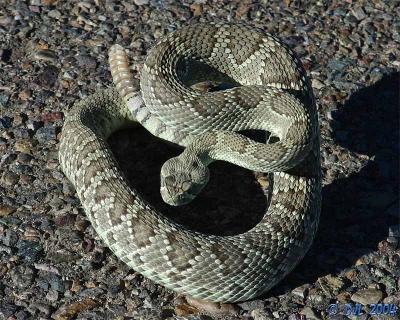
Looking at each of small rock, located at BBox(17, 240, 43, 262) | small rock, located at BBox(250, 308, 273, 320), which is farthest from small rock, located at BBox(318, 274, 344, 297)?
small rock, located at BBox(17, 240, 43, 262)

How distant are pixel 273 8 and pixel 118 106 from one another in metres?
2.55

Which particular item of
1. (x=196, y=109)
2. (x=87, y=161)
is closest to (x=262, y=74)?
(x=196, y=109)

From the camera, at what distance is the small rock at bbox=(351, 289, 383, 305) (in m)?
6.03

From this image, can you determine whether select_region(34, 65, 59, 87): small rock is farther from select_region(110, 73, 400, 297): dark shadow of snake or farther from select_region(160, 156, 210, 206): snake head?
select_region(160, 156, 210, 206): snake head

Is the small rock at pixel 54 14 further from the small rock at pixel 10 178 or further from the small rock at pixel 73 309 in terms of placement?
the small rock at pixel 73 309

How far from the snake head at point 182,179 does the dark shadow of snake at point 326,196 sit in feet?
1.11

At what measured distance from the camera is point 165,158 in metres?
7.08

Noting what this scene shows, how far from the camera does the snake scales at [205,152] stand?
5824 mm

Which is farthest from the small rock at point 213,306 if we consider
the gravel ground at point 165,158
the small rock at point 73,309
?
the small rock at point 73,309

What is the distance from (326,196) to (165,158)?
1404 millimetres

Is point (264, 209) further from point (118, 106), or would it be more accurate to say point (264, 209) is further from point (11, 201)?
point (11, 201)

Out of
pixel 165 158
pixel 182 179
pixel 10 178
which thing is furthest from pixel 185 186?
pixel 10 178

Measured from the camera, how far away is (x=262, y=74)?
23.4 ft

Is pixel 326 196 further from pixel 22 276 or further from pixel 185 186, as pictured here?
pixel 22 276
